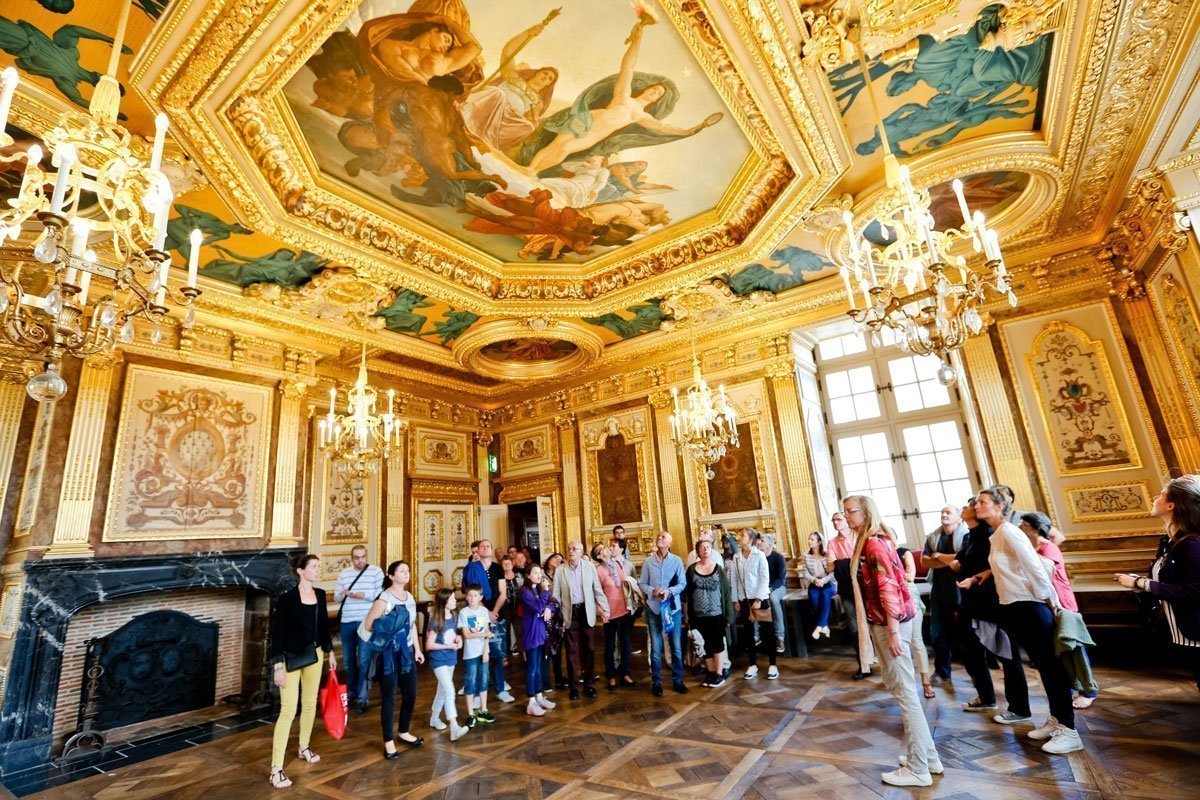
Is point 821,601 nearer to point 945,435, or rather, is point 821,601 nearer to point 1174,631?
point 945,435

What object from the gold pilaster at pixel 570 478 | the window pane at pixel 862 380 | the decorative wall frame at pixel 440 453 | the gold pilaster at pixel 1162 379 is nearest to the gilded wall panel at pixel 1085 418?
the gold pilaster at pixel 1162 379

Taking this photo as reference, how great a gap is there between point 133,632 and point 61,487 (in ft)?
5.59

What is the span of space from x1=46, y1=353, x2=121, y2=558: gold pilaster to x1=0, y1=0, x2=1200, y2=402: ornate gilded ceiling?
142 cm

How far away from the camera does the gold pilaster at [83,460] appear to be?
557 centimetres

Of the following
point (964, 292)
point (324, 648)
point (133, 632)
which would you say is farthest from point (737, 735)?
point (133, 632)

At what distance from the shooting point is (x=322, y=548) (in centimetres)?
827

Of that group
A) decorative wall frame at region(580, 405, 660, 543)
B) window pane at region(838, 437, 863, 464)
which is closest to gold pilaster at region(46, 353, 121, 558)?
decorative wall frame at region(580, 405, 660, 543)

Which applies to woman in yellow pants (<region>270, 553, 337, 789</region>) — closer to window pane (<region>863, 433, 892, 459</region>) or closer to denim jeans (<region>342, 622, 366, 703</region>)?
denim jeans (<region>342, 622, 366, 703</region>)

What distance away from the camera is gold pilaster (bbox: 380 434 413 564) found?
30.4 ft

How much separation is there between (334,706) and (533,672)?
1746 millimetres

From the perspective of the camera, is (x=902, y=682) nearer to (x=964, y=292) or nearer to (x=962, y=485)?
(x=964, y=292)

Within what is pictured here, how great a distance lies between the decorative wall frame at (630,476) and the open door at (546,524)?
809mm

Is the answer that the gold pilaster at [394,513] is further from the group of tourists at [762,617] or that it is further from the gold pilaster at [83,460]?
the gold pilaster at [83,460]

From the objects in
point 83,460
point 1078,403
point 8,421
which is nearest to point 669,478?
point 1078,403
